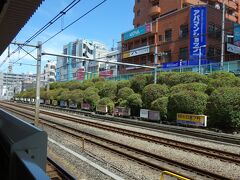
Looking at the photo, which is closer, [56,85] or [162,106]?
[162,106]

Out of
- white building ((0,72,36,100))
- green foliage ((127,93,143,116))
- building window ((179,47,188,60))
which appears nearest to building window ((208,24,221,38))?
building window ((179,47,188,60))

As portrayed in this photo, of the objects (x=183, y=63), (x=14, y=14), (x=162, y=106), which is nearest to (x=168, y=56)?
(x=183, y=63)

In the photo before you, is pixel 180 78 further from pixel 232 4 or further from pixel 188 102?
pixel 232 4

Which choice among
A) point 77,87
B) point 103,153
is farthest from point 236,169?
point 77,87

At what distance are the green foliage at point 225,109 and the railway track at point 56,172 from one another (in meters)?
17.1

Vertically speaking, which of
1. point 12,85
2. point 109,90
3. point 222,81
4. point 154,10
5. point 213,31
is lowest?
point 109,90

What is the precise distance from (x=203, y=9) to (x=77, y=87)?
26482 millimetres

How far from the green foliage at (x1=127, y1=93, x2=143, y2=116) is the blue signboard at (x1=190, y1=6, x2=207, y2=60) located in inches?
902

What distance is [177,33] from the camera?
67.8 metres

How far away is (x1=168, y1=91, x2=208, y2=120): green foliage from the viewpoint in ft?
95.2

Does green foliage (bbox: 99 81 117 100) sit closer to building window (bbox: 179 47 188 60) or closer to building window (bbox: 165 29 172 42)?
building window (bbox: 179 47 188 60)

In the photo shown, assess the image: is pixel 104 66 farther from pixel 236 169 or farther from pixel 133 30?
pixel 236 169

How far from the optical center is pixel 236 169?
41.4ft

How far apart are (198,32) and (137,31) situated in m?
21.8
